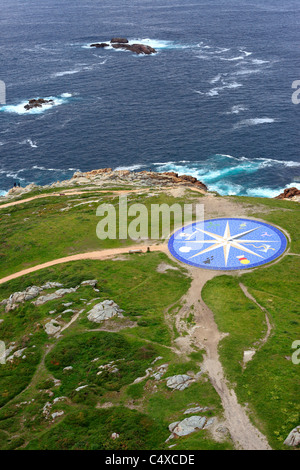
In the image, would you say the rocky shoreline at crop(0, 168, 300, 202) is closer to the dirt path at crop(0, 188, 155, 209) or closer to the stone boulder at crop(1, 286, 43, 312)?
the dirt path at crop(0, 188, 155, 209)

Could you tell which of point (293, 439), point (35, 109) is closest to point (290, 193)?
point (293, 439)

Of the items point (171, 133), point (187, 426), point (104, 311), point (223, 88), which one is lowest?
point (104, 311)

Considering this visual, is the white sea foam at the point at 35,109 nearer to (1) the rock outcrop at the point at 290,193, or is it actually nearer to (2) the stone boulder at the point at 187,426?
(1) the rock outcrop at the point at 290,193

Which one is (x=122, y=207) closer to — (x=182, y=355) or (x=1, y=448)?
(x=182, y=355)

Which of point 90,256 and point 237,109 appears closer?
point 90,256

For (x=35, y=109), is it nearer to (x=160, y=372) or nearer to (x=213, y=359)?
(x=160, y=372)
